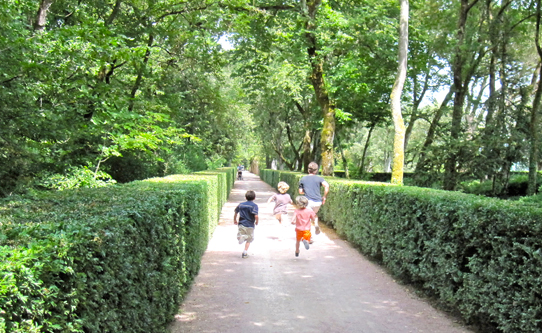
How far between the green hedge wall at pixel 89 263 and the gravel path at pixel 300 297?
0.75m

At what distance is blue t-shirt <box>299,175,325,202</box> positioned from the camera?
9.83m

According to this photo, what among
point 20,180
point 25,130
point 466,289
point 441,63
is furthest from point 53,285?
point 441,63

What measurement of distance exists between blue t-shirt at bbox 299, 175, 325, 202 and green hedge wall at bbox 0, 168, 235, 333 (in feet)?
16.2

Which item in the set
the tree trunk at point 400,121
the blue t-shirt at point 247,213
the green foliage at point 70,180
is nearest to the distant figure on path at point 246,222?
the blue t-shirt at point 247,213

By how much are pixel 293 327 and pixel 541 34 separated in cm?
2454

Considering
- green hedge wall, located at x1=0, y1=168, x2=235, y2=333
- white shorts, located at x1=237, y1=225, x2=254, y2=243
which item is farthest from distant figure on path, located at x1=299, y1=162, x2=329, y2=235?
green hedge wall, located at x1=0, y1=168, x2=235, y2=333

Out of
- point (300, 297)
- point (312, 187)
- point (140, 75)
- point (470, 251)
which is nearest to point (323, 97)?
point (140, 75)

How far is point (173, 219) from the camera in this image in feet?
16.9

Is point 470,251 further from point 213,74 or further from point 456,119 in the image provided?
point 456,119

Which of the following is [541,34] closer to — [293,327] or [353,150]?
[293,327]

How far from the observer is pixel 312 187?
389 inches

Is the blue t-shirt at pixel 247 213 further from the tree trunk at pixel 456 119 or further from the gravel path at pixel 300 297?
the tree trunk at pixel 456 119

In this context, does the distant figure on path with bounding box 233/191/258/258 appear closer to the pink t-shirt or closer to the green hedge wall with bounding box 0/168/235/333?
the pink t-shirt

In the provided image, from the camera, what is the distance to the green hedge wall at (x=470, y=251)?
3.99 m
